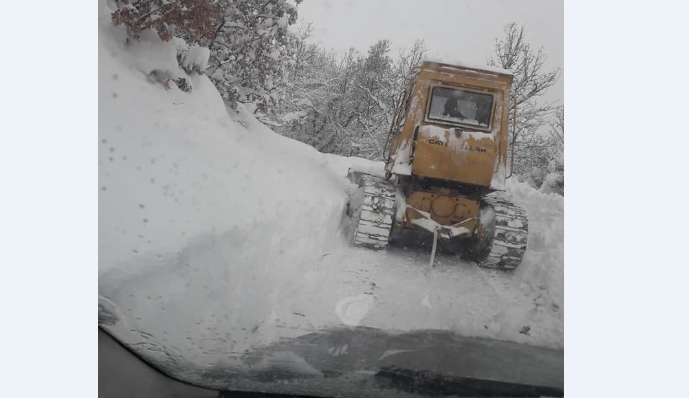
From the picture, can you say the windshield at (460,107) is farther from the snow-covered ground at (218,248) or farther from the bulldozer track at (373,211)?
the snow-covered ground at (218,248)

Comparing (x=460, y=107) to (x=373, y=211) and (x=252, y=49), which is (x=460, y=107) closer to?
(x=373, y=211)

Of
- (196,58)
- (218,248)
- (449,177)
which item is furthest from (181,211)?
(449,177)

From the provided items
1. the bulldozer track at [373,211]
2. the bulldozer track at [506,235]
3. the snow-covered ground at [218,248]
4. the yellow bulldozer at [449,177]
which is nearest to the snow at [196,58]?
the snow-covered ground at [218,248]

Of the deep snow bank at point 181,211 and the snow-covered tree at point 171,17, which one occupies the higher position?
the snow-covered tree at point 171,17

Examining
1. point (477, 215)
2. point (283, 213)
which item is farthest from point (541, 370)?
point (283, 213)

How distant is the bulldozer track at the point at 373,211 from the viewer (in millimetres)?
2828

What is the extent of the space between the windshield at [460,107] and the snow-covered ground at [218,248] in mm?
943

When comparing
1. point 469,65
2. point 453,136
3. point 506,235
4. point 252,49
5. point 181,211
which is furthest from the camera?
point 453,136

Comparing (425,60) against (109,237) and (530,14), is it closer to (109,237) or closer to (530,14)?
(530,14)

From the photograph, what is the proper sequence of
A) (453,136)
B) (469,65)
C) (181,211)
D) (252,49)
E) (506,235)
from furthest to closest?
(453,136) → (506,235) → (469,65) → (252,49) → (181,211)

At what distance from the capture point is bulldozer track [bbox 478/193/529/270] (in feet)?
9.27

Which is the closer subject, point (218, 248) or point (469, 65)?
point (218, 248)

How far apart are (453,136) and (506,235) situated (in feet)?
2.40

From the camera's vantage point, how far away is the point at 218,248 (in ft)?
7.38
